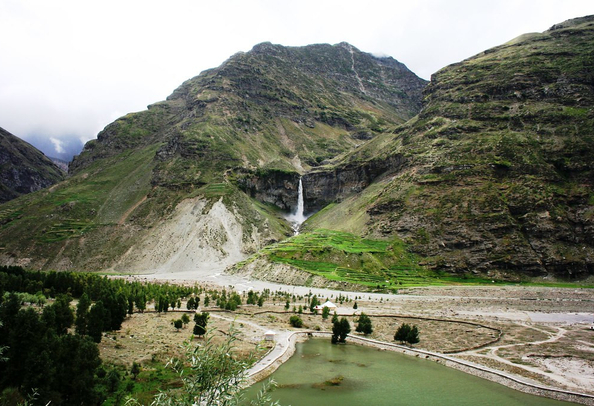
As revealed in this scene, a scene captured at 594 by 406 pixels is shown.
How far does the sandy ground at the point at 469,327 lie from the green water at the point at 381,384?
3.76 meters

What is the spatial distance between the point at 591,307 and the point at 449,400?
2127 inches

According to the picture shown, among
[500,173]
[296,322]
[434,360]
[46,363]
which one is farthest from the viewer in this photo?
[500,173]

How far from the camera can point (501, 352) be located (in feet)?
117

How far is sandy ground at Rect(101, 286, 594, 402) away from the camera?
31953 mm

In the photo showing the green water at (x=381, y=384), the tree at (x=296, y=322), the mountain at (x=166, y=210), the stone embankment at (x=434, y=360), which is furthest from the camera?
the mountain at (x=166, y=210)

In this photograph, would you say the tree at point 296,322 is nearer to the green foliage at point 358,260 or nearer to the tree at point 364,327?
the tree at point 364,327

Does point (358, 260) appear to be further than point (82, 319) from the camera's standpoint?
Yes

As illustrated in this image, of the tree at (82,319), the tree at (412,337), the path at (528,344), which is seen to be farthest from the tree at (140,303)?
the path at (528,344)

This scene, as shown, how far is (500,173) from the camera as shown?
106m

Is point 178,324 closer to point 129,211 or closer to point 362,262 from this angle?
point 362,262

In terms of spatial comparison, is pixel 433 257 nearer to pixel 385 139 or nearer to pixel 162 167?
pixel 385 139

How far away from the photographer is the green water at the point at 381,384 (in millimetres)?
24281

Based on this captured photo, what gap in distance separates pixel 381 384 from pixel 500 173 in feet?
320

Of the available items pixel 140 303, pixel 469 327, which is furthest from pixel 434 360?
pixel 140 303
